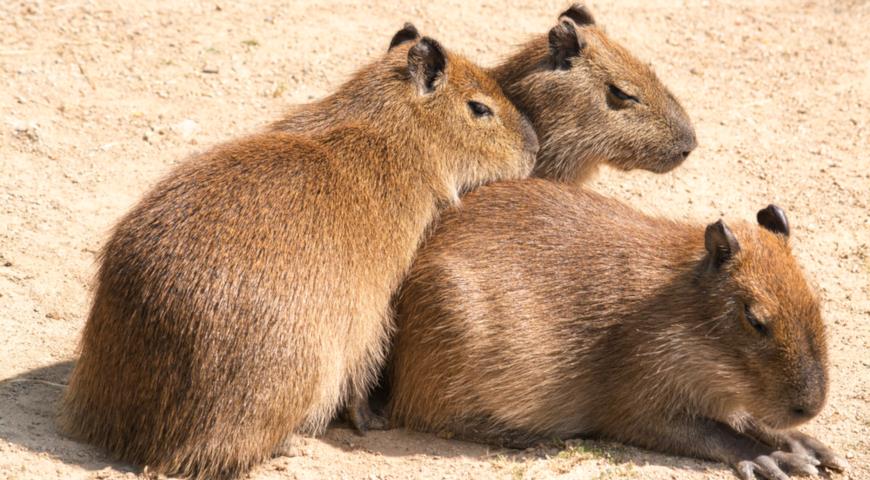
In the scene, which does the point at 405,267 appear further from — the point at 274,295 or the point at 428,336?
the point at 274,295

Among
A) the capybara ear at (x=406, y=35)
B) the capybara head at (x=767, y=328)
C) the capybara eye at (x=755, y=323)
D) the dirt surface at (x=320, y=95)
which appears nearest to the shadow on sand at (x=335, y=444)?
the dirt surface at (x=320, y=95)

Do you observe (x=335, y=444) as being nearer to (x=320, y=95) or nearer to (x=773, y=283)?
(x=773, y=283)

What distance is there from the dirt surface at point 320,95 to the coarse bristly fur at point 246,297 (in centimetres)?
28

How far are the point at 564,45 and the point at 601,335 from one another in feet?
6.63

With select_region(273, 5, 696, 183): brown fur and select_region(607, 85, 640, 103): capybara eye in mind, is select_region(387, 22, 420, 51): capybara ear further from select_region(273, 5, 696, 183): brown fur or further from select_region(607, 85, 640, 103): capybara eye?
select_region(607, 85, 640, 103): capybara eye

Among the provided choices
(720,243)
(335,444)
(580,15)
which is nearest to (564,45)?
(580,15)

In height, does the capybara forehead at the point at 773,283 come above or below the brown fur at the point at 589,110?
below

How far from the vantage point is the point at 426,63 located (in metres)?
6.27

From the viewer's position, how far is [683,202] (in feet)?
26.7

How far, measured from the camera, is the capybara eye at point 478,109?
643cm

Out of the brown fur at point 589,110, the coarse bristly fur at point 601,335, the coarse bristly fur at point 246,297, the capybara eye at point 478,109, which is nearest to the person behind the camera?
the coarse bristly fur at point 246,297

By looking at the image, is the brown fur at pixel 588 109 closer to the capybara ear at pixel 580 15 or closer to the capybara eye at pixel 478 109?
the capybara ear at pixel 580 15

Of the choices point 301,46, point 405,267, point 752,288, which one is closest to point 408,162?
point 405,267

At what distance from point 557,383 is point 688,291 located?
2.63 feet
